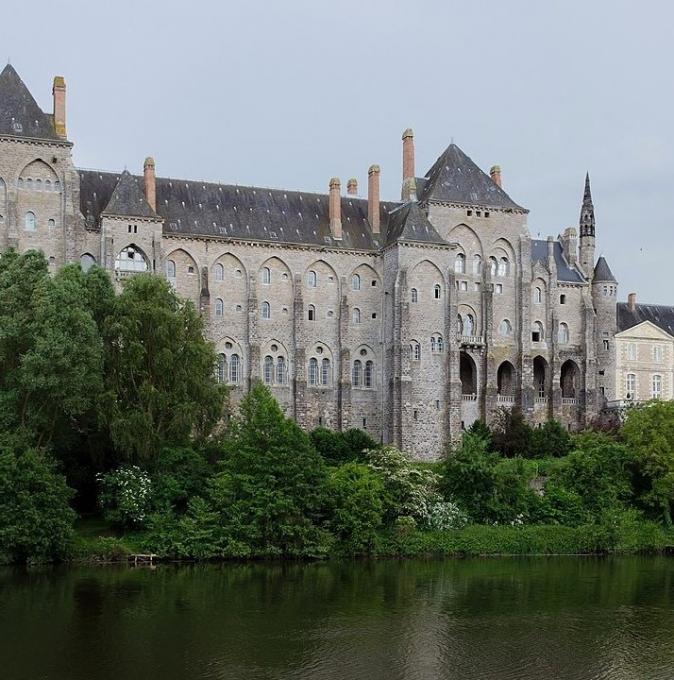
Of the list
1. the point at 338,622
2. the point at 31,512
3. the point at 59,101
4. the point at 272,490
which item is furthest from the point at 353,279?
the point at 338,622

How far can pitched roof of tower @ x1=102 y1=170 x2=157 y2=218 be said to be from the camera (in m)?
66.7

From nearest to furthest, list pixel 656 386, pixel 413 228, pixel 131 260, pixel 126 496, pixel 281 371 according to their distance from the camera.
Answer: pixel 126 496, pixel 131 260, pixel 281 371, pixel 413 228, pixel 656 386

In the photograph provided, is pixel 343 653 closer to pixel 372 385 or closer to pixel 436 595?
pixel 436 595

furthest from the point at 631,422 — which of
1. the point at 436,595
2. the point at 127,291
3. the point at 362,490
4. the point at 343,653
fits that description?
the point at 343,653

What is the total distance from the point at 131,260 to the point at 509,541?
29377 mm

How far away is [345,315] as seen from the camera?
240ft

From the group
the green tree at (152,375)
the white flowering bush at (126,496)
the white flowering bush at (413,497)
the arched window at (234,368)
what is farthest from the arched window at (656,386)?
the white flowering bush at (126,496)

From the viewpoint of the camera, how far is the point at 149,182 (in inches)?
2719

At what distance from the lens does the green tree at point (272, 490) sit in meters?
47.5

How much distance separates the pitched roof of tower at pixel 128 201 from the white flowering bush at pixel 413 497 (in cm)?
2369

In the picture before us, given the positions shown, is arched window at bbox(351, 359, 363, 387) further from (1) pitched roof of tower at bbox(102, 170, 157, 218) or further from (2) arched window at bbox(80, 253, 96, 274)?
(2) arched window at bbox(80, 253, 96, 274)

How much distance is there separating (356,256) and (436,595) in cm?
3751

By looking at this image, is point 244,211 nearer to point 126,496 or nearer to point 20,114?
point 20,114

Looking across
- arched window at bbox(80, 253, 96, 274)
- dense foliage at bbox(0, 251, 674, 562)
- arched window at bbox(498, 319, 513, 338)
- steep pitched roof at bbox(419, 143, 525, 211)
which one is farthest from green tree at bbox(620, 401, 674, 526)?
arched window at bbox(80, 253, 96, 274)
